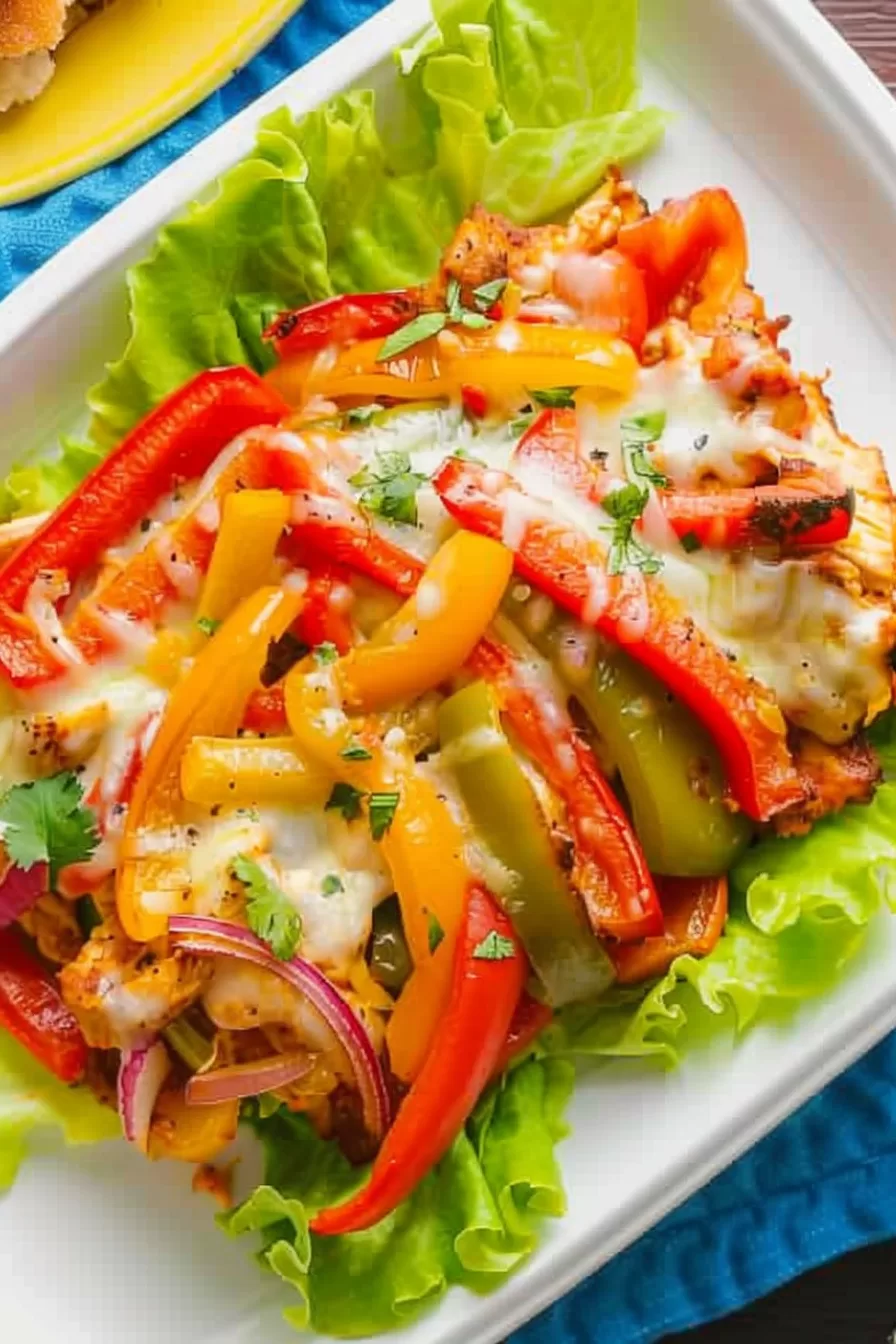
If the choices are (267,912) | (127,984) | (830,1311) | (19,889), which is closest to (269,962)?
(267,912)

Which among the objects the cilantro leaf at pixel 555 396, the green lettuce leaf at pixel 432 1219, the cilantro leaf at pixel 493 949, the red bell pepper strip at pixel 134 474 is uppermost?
the red bell pepper strip at pixel 134 474

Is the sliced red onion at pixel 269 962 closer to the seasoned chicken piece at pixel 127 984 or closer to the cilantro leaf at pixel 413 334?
the seasoned chicken piece at pixel 127 984

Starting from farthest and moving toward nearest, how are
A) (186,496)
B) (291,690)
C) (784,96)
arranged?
(784,96) < (186,496) < (291,690)

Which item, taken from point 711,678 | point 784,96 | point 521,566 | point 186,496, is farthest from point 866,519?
point 186,496

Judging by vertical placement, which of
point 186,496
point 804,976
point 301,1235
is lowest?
point 804,976

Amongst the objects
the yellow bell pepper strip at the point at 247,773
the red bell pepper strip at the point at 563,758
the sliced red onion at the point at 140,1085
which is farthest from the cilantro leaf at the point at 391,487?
the sliced red onion at the point at 140,1085

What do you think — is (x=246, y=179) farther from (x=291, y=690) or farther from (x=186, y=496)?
(x=291, y=690)
